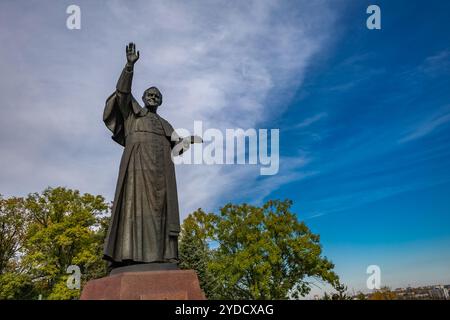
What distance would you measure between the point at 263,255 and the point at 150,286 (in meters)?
24.9

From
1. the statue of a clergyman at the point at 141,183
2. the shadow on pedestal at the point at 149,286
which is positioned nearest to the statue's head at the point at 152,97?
the statue of a clergyman at the point at 141,183

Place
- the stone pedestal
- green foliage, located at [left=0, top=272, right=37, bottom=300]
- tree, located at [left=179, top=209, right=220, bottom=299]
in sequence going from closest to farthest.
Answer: the stone pedestal
green foliage, located at [left=0, top=272, right=37, bottom=300]
tree, located at [left=179, top=209, right=220, bottom=299]

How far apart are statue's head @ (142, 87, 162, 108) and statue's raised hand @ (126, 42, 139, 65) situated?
1.13m


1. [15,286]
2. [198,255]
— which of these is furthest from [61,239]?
[198,255]

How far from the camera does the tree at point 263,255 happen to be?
1175 inches

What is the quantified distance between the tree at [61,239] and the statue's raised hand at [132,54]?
2618 centimetres

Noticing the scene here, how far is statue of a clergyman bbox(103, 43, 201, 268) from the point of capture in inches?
296

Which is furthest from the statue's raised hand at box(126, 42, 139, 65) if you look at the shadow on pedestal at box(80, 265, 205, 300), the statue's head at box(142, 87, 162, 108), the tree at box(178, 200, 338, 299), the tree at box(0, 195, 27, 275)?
the tree at box(0, 195, 27, 275)

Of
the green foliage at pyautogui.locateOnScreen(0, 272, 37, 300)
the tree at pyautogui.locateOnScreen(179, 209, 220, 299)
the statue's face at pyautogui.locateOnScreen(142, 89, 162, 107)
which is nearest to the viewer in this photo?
the statue's face at pyautogui.locateOnScreen(142, 89, 162, 107)

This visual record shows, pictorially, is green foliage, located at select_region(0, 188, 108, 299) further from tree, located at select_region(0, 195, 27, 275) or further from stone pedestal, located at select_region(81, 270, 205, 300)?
stone pedestal, located at select_region(81, 270, 205, 300)

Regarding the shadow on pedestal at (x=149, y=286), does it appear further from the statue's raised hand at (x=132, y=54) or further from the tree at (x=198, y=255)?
the tree at (x=198, y=255)
